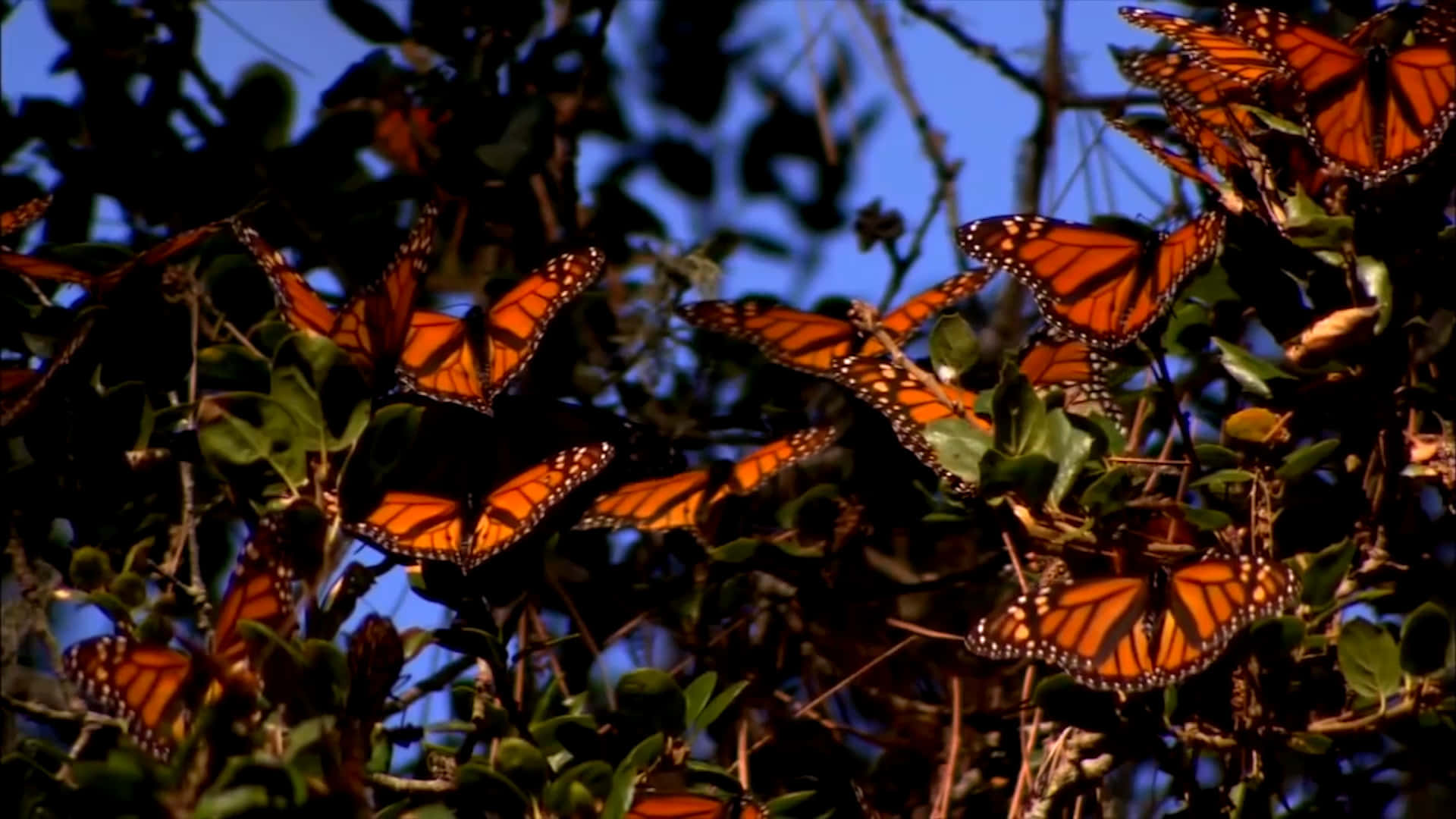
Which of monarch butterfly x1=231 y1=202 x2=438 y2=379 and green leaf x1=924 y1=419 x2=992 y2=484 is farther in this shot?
monarch butterfly x1=231 y1=202 x2=438 y2=379

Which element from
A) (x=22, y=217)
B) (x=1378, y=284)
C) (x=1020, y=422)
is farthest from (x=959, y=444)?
(x=22, y=217)

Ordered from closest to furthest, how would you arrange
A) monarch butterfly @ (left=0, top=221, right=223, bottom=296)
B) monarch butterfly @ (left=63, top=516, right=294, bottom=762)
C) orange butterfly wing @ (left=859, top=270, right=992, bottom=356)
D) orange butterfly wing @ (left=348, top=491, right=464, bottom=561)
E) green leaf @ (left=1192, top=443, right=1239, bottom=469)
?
monarch butterfly @ (left=63, top=516, right=294, bottom=762)
orange butterfly wing @ (left=348, top=491, right=464, bottom=561)
green leaf @ (left=1192, top=443, right=1239, bottom=469)
monarch butterfly @ (left=0, top=221, right=223, bottom=296)
orange butterfly wing @ (left=859, top=270, right=992, bottom=356)

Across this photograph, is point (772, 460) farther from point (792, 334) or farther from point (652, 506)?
point (792, 334)

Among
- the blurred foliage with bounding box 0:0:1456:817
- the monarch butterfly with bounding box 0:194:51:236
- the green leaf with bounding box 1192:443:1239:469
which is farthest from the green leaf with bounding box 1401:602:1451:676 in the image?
the monarch butterfly with bounding box 0:194:51:236

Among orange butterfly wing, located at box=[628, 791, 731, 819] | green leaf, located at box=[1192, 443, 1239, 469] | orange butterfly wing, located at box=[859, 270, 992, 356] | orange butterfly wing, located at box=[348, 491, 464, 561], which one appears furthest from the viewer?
orange butterfly wing, located at box=[859, 270, 992, 356]

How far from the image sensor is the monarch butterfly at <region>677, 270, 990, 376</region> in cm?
228

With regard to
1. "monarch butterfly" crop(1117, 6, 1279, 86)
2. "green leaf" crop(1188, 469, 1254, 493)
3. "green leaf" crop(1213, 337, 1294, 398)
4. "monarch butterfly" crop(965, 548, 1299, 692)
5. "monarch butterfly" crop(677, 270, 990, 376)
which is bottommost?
"monarch butterfly" crop(965, 548, 1299, 692)

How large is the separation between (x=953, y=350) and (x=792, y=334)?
334mm

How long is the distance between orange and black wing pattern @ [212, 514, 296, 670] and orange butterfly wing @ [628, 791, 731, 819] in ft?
1.17

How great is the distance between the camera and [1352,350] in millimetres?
A: 1852

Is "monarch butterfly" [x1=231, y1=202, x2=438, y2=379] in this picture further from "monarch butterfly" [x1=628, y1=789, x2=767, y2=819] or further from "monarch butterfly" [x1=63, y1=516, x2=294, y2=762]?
"monarch butterfly" [x1=628, y1=789, x2=767, y2=819]

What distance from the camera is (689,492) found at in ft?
6.79

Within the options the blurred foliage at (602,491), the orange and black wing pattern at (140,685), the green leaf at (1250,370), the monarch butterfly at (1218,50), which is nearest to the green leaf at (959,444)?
the blurred foliage at (602,491)

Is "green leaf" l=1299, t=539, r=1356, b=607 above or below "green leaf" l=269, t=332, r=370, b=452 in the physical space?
below
